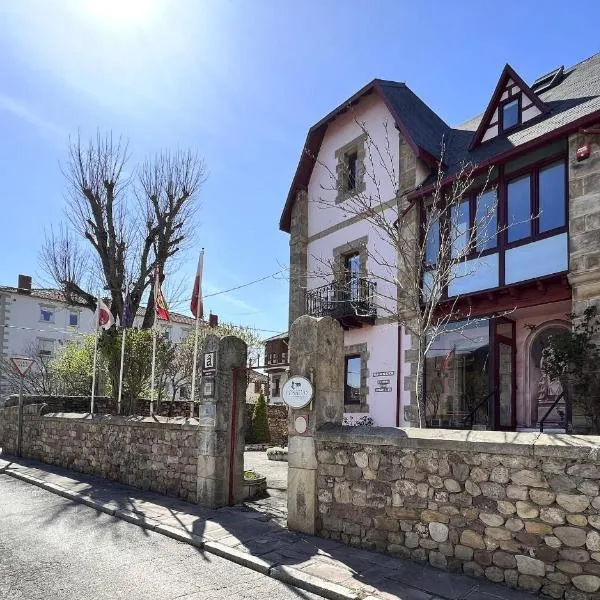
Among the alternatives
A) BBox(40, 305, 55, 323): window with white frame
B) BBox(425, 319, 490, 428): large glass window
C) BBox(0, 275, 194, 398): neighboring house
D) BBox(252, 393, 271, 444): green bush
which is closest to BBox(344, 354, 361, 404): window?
BBox(425, 319, 490, 428): large glass window

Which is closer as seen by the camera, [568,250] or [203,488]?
[203,488]

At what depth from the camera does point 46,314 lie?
43.6 m

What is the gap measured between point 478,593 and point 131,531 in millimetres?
4587

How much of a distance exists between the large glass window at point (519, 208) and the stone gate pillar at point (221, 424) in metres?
→ 6.66

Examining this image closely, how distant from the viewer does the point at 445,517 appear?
220 inches

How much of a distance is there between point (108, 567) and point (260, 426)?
15114 mm

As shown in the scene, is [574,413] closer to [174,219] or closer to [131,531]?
[131,531]

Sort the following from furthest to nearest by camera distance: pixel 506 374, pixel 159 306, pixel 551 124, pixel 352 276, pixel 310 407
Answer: pixel 352 276 → pixel 506 374 → pixel 159 306 → pixel 551 124 → pixel 310 407

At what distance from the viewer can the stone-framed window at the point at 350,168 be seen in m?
16.2

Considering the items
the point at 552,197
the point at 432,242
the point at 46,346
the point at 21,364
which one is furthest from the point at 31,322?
the point at 552,197

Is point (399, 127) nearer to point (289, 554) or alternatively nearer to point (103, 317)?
point (103, 317)

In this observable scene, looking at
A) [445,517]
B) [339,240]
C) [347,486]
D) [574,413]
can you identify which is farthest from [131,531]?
[339,240]

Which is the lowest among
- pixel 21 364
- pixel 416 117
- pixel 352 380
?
pixel 352 380

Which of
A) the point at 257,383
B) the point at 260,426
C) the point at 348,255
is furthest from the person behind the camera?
the point at 257,383
